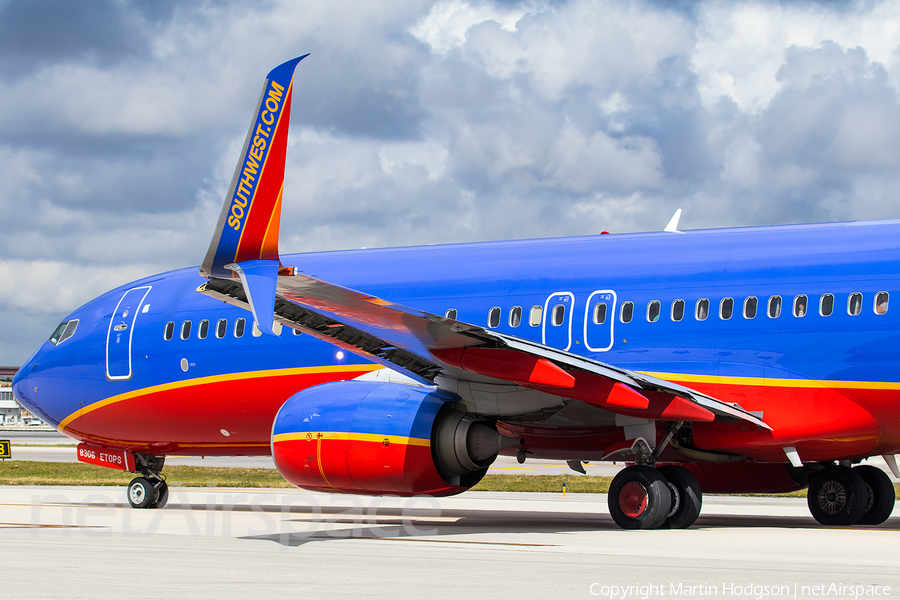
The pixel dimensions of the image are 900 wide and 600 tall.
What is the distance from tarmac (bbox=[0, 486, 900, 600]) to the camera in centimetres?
749

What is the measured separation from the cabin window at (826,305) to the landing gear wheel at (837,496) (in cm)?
359

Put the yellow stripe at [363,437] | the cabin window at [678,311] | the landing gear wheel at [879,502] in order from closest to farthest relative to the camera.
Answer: the yellow stripe at [363,437], the cabin window at [678,311], the landing gear wheel at [879,502]

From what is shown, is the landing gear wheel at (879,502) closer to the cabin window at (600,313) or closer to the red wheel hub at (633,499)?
the red wheel hub at (633,499)

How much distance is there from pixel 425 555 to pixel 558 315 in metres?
5.34

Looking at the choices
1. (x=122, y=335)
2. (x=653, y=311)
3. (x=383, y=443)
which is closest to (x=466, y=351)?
(x=383, y=443)

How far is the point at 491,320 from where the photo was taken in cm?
1487

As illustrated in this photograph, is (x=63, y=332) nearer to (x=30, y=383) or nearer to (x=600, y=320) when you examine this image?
(x=30, y=383)

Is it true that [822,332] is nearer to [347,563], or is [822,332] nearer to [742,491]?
[742,491]

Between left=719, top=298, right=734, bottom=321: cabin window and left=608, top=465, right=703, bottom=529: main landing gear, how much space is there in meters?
2.07

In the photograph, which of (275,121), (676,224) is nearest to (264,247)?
(275,121)

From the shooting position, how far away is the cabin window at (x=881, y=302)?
1266 centimetres

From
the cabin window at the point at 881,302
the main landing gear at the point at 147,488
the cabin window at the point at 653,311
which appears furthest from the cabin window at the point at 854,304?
the main landing gear at the point at 147,488

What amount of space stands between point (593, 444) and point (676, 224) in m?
3.95

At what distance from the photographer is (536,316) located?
47.9 ft
